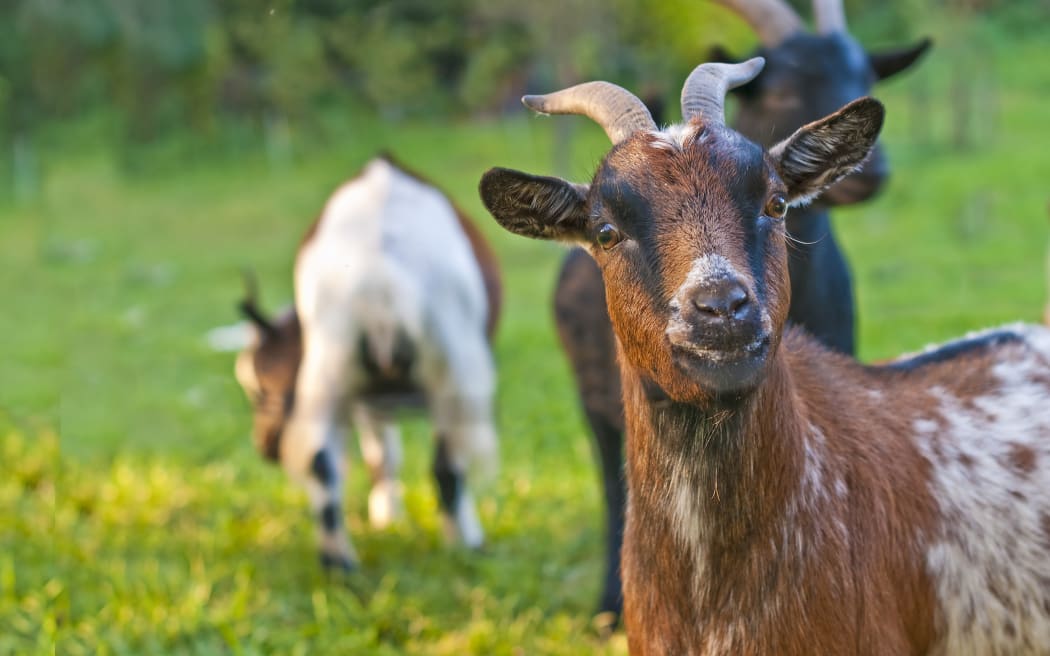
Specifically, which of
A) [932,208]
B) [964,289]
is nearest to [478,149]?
[932,208]

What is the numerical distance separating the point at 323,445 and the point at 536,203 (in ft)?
10.5

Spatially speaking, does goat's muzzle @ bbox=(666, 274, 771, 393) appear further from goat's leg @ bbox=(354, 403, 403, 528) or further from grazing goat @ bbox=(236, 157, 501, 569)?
goat's leg @ bbox=(354, 403, 403, 528)

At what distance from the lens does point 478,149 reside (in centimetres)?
1930

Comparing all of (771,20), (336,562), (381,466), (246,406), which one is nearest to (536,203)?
(771,20)

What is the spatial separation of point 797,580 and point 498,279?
4.28 metres

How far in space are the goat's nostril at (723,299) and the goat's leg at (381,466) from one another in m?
4.41

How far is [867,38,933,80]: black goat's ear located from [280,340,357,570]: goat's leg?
2.85m

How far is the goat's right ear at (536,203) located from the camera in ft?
9.83

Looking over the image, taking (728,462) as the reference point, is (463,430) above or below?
below

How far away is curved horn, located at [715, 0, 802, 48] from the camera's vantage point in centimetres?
489

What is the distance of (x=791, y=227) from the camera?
14.8ft

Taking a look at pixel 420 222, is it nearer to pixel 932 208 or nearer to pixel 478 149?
pixel 932 208

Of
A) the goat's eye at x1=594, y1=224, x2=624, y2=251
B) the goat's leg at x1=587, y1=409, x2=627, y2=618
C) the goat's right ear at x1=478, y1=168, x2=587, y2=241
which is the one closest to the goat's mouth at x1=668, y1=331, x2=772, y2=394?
the goat's eye at x1=594, y1=224, x2=624, y2=251

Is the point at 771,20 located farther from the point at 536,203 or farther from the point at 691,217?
the point at 691,217
